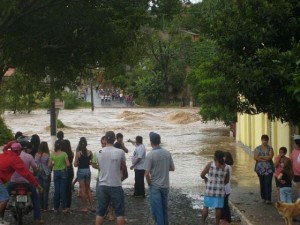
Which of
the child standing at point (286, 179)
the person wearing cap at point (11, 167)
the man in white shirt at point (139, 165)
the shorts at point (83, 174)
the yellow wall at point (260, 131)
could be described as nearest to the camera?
the person wearing cap at point (11, 167)

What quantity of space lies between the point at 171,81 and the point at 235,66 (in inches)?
2589

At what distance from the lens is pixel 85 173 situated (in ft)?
44.9

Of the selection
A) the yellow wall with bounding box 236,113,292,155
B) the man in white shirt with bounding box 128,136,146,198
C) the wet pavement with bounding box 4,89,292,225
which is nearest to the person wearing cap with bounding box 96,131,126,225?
the wet pavement with bounding box 4,89,292,225

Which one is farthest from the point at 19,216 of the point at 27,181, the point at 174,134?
the point at 174,134

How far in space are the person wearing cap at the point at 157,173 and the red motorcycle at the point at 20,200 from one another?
2540 mm

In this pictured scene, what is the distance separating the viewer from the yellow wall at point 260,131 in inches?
777

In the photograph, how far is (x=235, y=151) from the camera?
30094 millimetres

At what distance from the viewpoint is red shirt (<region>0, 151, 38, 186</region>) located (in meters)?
11.3

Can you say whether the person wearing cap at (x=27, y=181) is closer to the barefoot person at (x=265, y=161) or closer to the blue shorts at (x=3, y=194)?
the blue shorts at (x=3, y=194)

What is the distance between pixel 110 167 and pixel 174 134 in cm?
3359

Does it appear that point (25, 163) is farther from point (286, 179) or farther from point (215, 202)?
point (286, 179)

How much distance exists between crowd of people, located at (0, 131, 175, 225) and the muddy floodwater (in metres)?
2.98

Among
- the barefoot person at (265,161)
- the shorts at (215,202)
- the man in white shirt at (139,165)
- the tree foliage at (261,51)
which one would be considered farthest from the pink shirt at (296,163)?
the man in white shirt at (139,165)

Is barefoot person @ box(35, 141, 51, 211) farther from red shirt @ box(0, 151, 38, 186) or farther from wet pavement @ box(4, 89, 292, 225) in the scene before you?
red shirt @ box(0, 151, 38, 186)
